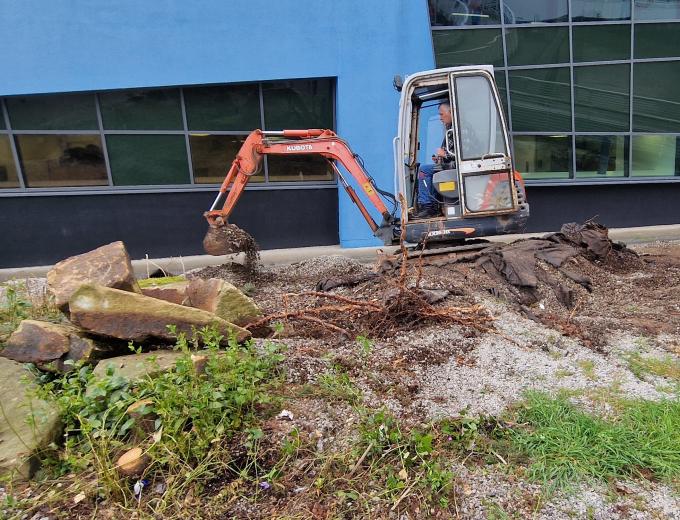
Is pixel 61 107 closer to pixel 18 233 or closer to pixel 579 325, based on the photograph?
pixel 18 233

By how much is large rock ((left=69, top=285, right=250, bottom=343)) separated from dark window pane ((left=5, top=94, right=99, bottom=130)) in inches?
255

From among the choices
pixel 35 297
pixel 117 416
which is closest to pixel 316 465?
pixel 117 416

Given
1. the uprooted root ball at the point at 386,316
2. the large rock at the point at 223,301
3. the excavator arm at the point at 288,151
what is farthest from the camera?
the excavator arm at the point at 288,151

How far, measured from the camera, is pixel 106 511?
2270 millimetres

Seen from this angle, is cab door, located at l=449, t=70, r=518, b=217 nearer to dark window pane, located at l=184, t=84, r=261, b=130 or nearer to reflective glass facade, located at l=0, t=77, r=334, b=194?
reflective glass facade, located at l=0, t=77, r=334, b=194

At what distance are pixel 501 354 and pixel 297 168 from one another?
20.6 feet

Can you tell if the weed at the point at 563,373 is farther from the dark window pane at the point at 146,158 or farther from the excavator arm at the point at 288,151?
the dark window pane at the point at 146,158

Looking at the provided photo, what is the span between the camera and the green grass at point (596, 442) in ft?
8.02

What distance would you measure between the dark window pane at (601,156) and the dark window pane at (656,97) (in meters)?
0.50

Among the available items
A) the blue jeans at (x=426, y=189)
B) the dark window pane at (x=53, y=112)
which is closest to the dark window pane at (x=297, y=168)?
the blue jeans at (x=426, y=189)

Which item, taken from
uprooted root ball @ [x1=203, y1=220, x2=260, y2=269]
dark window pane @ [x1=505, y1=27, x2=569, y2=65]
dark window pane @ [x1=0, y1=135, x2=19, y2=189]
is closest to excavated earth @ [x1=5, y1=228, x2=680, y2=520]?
uprooted root ball @ [x1=203, y1=220, x2=260, y2=269]

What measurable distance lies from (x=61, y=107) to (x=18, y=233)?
2.47 m

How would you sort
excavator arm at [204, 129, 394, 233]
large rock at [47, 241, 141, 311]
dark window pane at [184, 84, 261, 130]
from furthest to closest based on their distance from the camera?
dark window pane at [184, 84, 261, 130], excavator arm at [204, 129, 394, 233], large rock at [47, 241, 141, 311]

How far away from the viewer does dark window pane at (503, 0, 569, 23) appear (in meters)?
8.78
